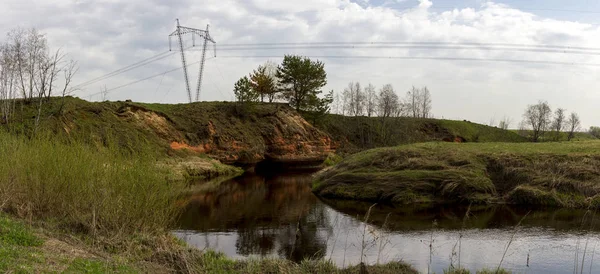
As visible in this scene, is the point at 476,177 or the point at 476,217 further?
the point at 476,177

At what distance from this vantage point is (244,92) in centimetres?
5956

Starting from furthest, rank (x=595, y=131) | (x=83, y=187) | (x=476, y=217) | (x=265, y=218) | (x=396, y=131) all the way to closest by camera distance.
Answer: (x=595, y=131) < (x=396, y=131) < (x=265, y=218) < (x=476, y=217) < (x=83, y=187)

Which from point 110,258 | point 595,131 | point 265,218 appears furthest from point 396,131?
point 595,131

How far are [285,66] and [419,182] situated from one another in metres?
40.6

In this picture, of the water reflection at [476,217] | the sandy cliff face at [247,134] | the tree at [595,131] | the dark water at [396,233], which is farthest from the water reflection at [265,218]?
the tree at [595,131]

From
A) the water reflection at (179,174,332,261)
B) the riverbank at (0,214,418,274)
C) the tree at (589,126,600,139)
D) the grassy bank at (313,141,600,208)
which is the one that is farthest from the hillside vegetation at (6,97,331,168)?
the tree at (589,126,600,139)

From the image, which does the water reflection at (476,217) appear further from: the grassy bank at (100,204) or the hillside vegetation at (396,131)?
the hillside vegetation at (396,131)

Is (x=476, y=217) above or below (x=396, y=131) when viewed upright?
below

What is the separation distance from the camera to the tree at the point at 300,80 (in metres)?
64.1

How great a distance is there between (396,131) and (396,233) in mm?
49704

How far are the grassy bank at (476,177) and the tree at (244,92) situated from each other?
28789 millimetres

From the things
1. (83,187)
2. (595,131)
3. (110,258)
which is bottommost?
(110,258)

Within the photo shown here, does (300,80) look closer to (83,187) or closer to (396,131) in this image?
(396,131)

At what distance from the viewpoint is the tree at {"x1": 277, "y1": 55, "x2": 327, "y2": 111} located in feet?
210
